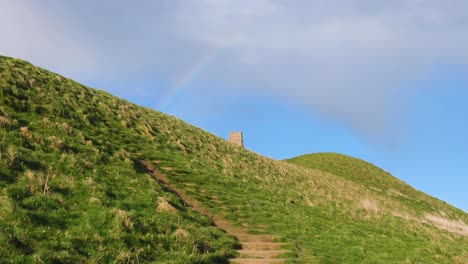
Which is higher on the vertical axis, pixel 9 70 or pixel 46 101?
pixel 9 70

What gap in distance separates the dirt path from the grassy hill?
606 millimetres

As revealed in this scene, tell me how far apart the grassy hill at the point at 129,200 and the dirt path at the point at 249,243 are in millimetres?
606

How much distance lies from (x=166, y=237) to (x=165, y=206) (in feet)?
10.2

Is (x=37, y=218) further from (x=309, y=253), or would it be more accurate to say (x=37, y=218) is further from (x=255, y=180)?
(x=255, y=180)

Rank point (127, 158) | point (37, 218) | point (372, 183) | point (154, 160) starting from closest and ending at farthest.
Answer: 1. point (37, 218)
2. point (127, 158)
3. point (154, 160)
4. point (372, 183)

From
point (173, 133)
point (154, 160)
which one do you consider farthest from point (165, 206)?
point (173, 133)

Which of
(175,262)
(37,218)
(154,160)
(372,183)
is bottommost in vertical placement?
(175,262)

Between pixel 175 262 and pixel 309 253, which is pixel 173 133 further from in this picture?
pixel 175 262

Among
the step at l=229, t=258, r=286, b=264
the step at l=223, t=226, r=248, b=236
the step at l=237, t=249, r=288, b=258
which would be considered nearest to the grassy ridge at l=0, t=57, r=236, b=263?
the step at l=229, t=258, r=286, b=264

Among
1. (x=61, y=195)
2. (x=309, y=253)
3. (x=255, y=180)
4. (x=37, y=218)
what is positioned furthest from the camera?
(x=255, y=180)

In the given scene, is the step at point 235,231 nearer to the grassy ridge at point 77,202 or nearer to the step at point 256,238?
the step at point 256,238

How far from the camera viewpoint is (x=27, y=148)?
16.8 m

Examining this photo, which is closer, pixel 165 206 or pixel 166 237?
pixel 166 237

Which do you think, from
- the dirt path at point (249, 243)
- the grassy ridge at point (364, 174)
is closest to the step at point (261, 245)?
the dirt path at point (249, 243)
